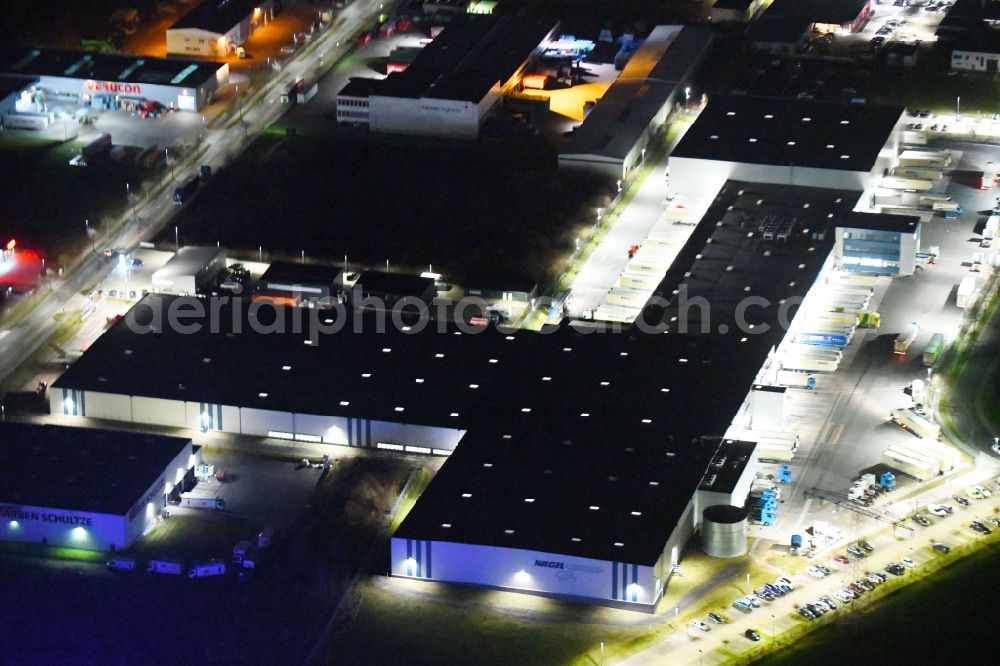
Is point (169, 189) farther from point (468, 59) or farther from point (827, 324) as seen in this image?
point (827, 324)

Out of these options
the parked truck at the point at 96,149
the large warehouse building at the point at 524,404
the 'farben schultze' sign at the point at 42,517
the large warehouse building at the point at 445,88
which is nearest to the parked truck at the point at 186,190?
the parked truck at the point at 96,149

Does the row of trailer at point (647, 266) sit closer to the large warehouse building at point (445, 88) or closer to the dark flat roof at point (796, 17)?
the large warehouse building at point (445, 88)

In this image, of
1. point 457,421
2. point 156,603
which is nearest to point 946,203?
point 457,421

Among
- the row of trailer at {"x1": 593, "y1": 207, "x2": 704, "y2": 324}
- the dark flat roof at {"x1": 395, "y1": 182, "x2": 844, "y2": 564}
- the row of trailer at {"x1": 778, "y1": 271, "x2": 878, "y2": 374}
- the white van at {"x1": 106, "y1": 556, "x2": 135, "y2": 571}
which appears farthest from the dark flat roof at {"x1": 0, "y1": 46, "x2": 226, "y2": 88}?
the white van at {"x1": 106, "y1": 556, "x2": 135, "y2": 571}

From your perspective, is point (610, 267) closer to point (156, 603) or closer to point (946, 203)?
point (946, 203)

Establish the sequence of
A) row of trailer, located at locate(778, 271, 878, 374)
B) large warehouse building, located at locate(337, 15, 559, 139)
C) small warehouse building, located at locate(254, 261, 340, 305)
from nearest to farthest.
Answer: row of trailer, located at locate(778, 271, 878, 374), small warehouse building, located at locate(254, 261, 340, 305), large warehouse building, located at locate(337, 15, 559, 139)

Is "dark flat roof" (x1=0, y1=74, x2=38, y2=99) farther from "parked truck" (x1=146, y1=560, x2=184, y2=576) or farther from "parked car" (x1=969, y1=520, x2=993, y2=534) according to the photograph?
"parked car" (x1=969, y1=520, x2=993, y2=534)
